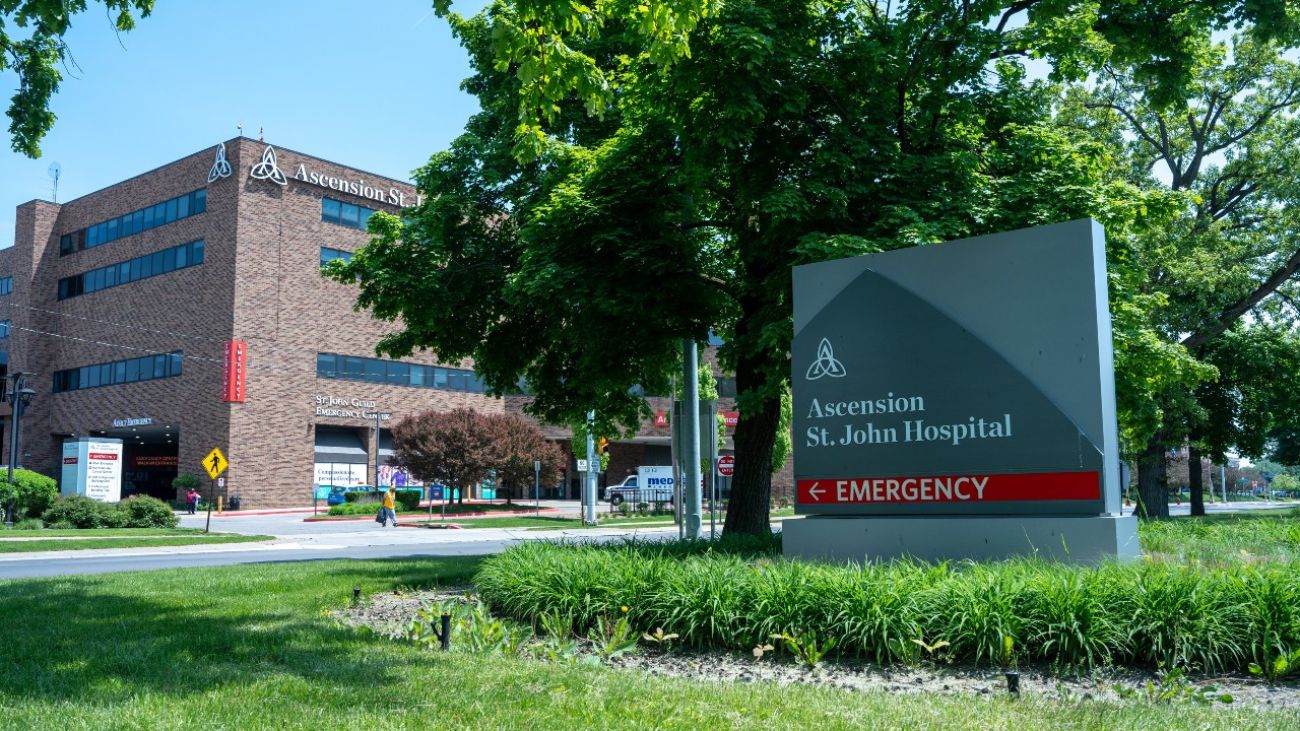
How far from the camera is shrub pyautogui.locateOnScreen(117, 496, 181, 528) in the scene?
33094 millimetres

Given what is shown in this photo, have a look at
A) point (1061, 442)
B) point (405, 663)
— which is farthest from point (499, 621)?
point (1061, 442)

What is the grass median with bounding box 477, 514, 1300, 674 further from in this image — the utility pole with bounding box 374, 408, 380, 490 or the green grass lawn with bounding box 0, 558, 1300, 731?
the utility pole with bounding box 374, 408, 380, 490

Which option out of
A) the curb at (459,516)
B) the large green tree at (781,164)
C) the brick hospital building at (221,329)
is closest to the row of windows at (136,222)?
the brick hospital building at (221,329)

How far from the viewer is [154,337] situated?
53969mm

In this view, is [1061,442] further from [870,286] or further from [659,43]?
[659,43]

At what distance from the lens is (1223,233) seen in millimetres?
31328

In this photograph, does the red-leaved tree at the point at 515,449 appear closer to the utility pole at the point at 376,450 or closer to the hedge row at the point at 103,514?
the utility pole at the point at 376,450

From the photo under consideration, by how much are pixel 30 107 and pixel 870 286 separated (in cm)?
1002

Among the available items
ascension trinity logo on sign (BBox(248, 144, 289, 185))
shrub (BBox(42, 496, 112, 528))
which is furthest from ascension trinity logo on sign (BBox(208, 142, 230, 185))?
shrub (BBox(42, 496, 112, 528))

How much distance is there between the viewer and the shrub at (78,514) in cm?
3238

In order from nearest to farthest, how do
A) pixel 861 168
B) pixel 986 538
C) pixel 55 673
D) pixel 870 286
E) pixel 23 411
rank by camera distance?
1. pixel 55 673
2. pixel 986 538
3. pixel 870 286
4. pixel 861 168
5. pixel 23 411

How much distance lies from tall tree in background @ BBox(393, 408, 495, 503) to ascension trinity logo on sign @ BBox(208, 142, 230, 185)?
1533 cm

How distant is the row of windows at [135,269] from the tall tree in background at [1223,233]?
137ft

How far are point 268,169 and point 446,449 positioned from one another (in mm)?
16622
